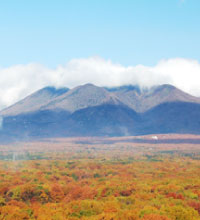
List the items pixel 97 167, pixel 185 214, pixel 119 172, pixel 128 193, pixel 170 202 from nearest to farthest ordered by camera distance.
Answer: pixel 185 214 → pixel 170 202 → pixel 128 193 → pixel 119 172 → pixel 97 167

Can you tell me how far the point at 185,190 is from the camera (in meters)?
50.9

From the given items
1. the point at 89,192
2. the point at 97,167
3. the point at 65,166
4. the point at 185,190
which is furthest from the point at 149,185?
the point at 65,166

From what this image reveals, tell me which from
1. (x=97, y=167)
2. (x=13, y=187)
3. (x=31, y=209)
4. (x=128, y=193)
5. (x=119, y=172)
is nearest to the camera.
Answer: (x=31, y=209)

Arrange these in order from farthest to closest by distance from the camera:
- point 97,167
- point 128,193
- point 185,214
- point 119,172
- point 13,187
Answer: point 97,167 < point 119,172 < point 13,187 < point 128,193 < point 185,214

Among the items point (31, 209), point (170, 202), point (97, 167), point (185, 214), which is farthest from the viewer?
point (97, 167)

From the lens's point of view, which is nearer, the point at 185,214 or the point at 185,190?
the point at 185,214

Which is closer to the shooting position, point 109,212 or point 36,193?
point 109,212

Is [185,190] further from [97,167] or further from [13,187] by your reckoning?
[97,167]

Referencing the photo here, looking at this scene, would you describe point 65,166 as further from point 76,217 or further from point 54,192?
point 76,217

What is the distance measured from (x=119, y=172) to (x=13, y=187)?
28.9 meters

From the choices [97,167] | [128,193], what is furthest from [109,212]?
[97,167]

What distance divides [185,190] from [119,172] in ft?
88.7

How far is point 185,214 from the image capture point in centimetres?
3525

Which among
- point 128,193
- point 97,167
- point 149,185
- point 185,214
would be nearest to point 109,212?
point 185,214
